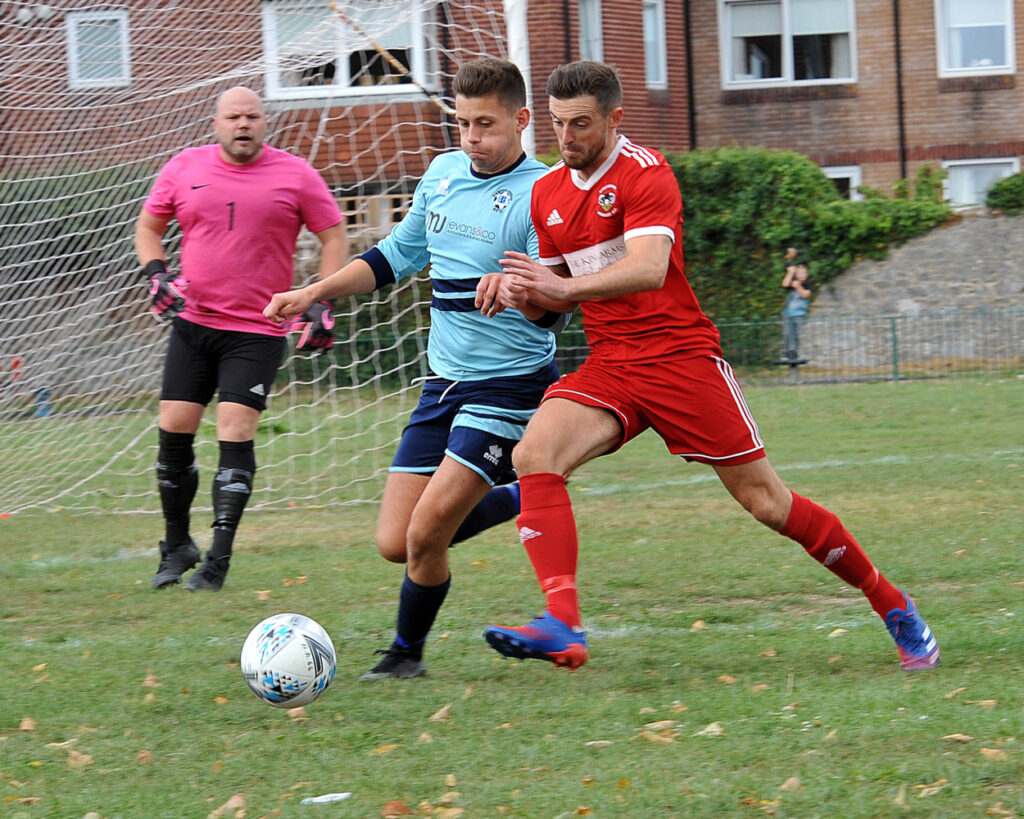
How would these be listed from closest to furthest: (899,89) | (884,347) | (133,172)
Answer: (133,172), (884,347), (899,89)

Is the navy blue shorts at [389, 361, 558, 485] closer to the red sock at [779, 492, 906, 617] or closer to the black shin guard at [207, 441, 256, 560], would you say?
the red sock at [779, 492, 906, 617]

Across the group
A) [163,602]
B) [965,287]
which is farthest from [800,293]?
[163,602]

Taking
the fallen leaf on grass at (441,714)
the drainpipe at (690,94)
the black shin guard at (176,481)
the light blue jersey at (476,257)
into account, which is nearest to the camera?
the fallen leaf on grass at (441,714)

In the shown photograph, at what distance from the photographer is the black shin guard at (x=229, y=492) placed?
6352 millimetres

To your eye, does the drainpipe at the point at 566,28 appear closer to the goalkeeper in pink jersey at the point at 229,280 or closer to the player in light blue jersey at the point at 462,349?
the goalkeeper in pink jersey at the point at 229,280

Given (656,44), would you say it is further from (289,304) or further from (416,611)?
(416,611)

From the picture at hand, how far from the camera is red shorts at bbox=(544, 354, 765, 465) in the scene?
4277 millimetres

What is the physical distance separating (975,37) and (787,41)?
3333mm

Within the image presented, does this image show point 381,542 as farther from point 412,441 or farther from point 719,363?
point 719,363

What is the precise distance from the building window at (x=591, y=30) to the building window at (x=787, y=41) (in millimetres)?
3653

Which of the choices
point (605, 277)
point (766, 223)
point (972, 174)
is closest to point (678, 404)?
point (605, 277)

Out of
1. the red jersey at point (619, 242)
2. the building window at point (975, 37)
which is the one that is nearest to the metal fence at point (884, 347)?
the building window at point (975, 37)

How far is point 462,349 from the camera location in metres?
4.76

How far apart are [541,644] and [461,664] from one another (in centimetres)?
118
